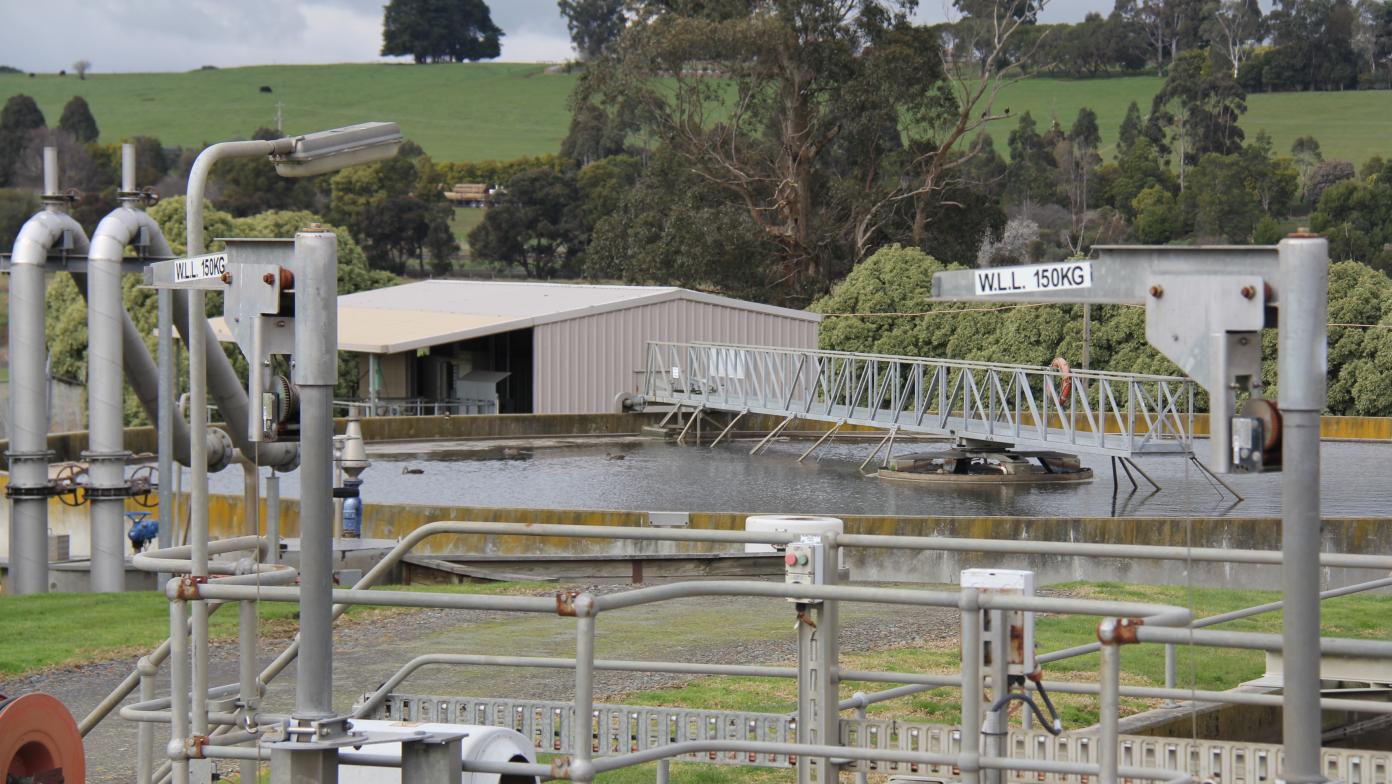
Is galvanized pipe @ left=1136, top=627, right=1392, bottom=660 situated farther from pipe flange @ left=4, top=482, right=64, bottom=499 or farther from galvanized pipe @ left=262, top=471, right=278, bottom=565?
pipe flange @ left=4, top=482, right=64, bottom=499

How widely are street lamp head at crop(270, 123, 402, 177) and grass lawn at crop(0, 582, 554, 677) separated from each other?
15.3 feet

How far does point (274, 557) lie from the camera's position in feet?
37.3

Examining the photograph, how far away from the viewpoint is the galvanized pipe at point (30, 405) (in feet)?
55.1

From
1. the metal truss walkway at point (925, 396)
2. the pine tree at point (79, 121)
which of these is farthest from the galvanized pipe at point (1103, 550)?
the pine tree at point (79, 121)

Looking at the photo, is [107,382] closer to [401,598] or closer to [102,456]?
→ [102,456]

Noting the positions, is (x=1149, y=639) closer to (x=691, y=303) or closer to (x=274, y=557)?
(x=274, y=557)

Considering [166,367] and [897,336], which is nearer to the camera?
[166,367]

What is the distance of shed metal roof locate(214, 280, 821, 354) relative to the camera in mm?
37281

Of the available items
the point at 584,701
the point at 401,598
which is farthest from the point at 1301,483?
the point at 401,598

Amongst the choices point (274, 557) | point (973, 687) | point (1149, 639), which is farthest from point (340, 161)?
point (1149, 639)

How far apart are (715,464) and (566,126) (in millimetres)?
102776

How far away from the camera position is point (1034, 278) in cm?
554

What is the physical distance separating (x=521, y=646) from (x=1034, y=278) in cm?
877

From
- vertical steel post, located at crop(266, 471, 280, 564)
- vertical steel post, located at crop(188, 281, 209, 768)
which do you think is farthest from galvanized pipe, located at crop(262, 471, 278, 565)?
vertical steel post, located at crop(188, 281, 209, 768)
